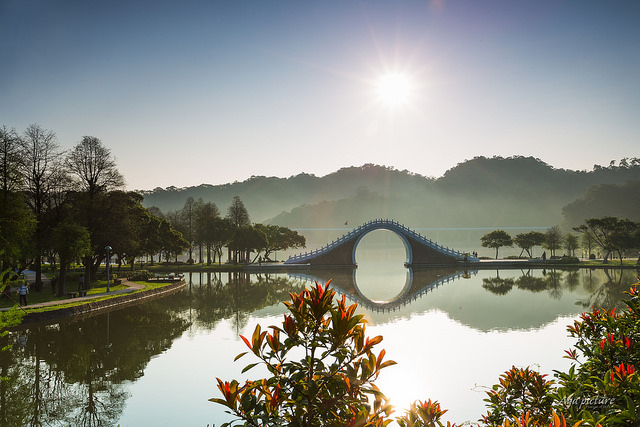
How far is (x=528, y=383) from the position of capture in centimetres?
444

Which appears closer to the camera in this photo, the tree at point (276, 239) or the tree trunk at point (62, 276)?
the tree trunk at point (62, 276)

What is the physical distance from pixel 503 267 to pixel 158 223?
38633 millimetres

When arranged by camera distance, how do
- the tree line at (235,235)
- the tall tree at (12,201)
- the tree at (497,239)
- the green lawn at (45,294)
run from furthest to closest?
the tree at (497,239)
the tree line at (235,235)
the green lawn at (45,294)
the tall tree at (12,201)

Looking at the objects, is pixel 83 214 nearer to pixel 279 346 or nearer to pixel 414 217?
pixel 279 346

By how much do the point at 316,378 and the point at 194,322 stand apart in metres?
19.9

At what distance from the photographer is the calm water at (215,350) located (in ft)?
35.4

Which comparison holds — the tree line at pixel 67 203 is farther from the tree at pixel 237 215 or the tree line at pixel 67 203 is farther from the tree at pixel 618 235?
the tree at pixel 618 235

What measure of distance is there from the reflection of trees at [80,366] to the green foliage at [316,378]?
354 inches

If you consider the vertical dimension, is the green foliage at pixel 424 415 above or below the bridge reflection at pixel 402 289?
above

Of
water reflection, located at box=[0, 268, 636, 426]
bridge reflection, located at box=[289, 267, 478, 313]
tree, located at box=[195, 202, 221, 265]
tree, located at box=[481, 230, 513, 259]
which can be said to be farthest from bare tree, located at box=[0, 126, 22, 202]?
tree, located at box=[481, 230, 513, 259]

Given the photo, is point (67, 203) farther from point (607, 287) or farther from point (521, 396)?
point (607, 287)

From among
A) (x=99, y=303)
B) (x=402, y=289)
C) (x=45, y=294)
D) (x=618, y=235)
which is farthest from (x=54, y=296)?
(x=618, y=235)

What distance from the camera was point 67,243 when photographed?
2527 cm

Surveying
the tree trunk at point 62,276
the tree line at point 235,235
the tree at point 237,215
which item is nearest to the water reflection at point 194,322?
the tree trunk at point 62,276
